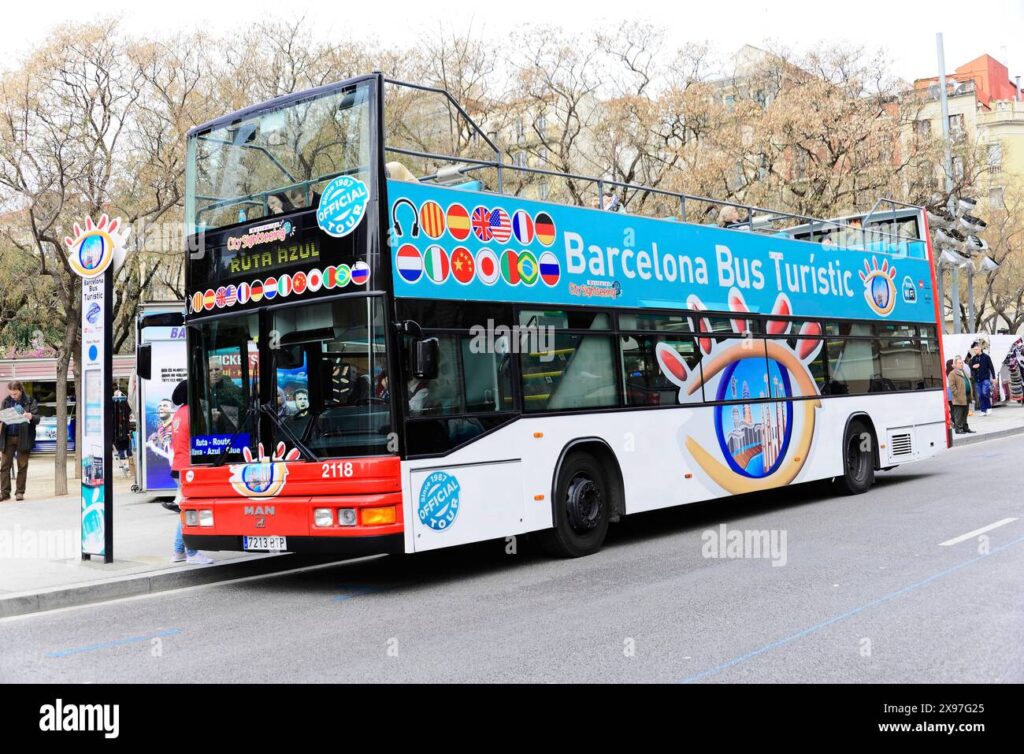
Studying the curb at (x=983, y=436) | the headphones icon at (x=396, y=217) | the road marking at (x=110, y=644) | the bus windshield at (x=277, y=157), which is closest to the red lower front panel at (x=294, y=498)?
the road marking at (x=110, y=644)

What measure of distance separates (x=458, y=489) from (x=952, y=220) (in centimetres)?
2363

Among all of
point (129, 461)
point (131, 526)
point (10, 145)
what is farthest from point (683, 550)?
point (129, 461)

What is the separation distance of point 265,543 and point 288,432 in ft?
3.20

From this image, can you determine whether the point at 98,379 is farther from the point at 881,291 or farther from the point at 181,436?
the point at 881,291

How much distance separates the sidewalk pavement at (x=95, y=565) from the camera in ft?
30.4

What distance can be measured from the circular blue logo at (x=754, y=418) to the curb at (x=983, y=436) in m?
12.2

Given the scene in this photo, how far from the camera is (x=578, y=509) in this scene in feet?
34.2

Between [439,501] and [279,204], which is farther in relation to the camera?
[279,204]

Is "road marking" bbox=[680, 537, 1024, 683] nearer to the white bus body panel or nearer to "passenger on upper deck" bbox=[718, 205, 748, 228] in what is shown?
the white bus body panel

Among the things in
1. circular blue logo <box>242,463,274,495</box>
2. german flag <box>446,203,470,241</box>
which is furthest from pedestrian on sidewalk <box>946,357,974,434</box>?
circular blue logo <box>242,463,274,495</box>

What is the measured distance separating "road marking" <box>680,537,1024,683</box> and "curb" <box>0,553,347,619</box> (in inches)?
227

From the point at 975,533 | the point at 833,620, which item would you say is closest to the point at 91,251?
the point at 833,620

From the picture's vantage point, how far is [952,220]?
28.6 metres
